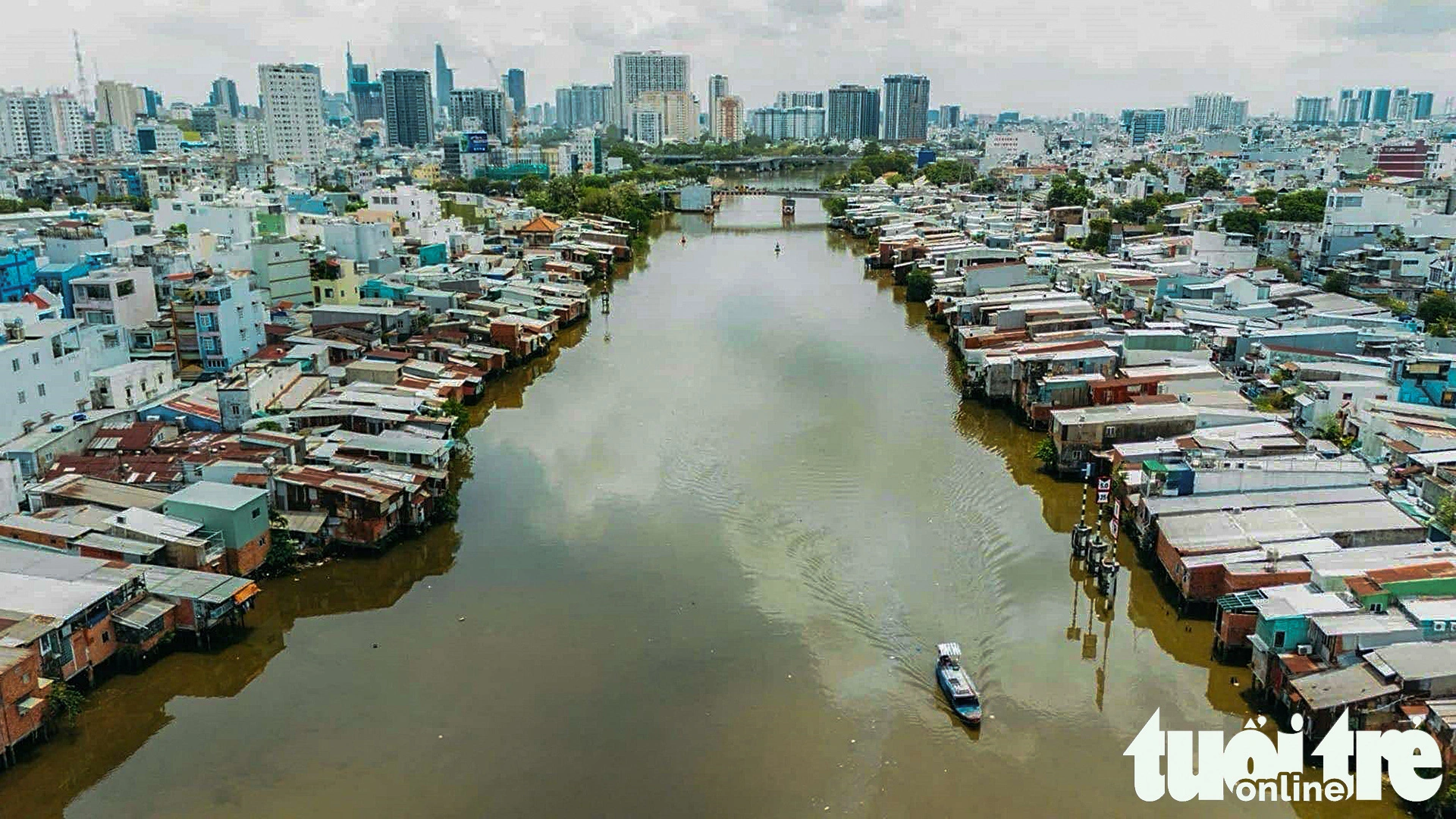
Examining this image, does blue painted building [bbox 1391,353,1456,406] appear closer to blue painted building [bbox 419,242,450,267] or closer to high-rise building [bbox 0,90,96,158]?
blue painted building [bbox 419,242,450,267]

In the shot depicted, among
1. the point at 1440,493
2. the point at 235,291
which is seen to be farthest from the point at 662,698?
the point at 235,291

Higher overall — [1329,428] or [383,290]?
[383,290]

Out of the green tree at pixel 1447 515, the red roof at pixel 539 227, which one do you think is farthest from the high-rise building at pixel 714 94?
the green tree at pixel 1447 515

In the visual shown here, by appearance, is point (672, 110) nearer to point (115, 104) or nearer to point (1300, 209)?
point (115, 104)

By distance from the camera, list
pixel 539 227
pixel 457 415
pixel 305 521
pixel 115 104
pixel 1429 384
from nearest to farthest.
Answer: pixel 305 521, pixel 1429 384, pixel 457 415, pixel 539 227, pixel 115 104

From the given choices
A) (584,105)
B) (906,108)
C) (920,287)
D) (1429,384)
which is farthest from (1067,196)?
(584,105)

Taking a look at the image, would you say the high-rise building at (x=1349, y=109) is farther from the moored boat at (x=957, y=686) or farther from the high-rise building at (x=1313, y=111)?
the moored boat at (x=957, y=686)
